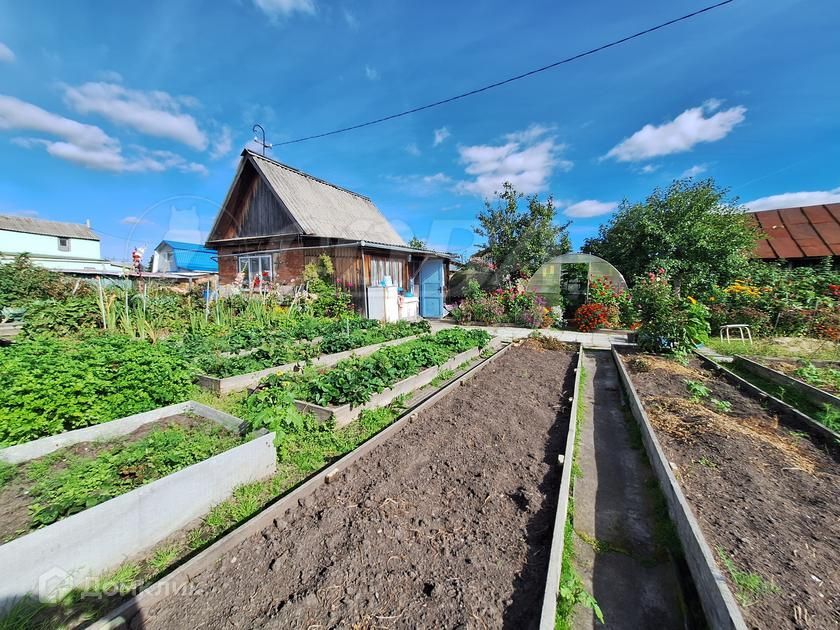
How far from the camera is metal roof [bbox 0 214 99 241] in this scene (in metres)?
22.4

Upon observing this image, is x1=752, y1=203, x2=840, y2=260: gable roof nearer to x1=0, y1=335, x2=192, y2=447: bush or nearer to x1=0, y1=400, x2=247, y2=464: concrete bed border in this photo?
x1=0, y1=400, x2=247, y2=464: concrete bed border

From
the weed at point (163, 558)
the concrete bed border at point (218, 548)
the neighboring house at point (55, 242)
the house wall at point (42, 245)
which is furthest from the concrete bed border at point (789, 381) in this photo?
the house wall at point (42, 245)

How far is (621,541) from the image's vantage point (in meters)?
2.15

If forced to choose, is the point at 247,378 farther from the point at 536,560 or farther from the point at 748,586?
the point at 748,586

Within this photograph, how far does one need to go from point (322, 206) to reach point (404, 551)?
591 inches

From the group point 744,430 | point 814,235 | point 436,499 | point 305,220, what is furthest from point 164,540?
point 814,235

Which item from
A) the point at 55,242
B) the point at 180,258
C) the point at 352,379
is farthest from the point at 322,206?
the point at 55,242

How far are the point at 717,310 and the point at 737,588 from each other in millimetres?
10639

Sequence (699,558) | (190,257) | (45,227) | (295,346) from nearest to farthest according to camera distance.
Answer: (699,558) → (295,346) → (45,227) → (190,257)

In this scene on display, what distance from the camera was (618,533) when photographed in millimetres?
2221

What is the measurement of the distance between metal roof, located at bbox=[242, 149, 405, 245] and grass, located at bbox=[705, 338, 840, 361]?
471 inches

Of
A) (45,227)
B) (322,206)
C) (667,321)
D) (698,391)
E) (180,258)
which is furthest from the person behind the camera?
(180,258)

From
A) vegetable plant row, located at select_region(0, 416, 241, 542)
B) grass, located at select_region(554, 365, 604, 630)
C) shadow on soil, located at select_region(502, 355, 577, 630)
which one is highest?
vegetable plant row, located at select_region(0, 416, 241, 542)

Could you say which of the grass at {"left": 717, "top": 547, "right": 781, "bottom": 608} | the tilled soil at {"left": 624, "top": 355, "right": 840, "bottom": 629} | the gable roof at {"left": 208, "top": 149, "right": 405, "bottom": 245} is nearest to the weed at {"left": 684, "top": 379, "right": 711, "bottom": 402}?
the tilled soil at {"left": 624, "top": 355, "right": 840, "bottom": 629}
